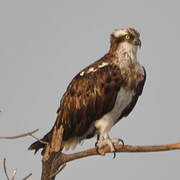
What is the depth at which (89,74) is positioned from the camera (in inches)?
461

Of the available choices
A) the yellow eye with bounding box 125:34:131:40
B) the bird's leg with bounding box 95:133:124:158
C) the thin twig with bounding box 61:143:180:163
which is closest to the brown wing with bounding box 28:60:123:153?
the bird's leg with bounding box 95:133:124:158

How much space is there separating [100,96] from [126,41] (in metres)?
1.35

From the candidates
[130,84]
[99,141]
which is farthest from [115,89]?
[99,141]

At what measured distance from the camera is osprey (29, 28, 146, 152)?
Answer: 11492mm

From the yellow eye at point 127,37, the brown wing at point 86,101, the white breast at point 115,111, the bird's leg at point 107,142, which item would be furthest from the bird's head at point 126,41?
the bird's leg at point 107,142

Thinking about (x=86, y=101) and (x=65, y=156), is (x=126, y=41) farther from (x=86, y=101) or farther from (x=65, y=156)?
(x=65, y=156)

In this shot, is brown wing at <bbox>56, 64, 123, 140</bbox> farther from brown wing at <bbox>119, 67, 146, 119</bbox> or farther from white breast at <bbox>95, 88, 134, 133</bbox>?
brown wing at <bbox>119, 67, 146, 119</bbox>

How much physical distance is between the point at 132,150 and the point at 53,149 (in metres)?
1.84

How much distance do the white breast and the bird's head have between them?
2.94 feet

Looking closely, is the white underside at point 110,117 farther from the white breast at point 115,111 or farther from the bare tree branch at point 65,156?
the bare tree branch at point 65,156

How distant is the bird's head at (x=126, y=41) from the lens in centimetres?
1193

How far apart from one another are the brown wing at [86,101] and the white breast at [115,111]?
92 mm

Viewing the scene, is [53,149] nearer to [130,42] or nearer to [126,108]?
[126,108]

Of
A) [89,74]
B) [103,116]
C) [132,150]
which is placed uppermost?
[89,74]
